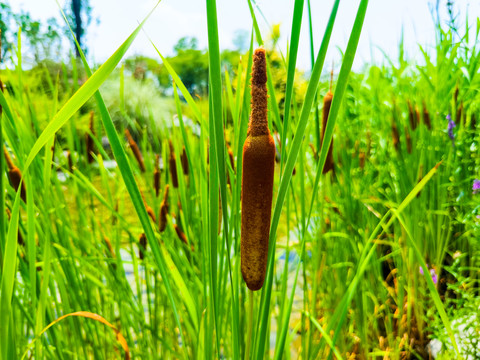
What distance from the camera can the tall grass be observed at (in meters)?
0.42

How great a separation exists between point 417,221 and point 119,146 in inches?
48.4

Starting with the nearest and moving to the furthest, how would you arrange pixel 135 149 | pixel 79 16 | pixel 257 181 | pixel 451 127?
pixel 257 181
pixel 135 149
pixel 451 127
pixel 79 16

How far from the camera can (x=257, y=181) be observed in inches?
14.3

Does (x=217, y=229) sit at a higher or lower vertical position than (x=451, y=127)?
lower

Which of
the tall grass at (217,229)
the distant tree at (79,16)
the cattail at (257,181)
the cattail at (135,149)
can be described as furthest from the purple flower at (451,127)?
the distant tree at (79,16)

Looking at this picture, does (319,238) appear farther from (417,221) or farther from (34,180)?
(34,180)

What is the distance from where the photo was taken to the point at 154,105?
9.91 m

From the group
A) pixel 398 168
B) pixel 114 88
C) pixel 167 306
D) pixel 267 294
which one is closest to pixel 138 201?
pixel 267 294

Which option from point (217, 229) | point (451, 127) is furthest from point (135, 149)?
point (451, 127)

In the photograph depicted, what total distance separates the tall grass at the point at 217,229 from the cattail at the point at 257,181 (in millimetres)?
21

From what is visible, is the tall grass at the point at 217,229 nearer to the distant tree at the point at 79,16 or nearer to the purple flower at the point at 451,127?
the purple flower at the point at 451,127

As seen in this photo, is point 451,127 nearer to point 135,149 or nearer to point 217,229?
point 135,149

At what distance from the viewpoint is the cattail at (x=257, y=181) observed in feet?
1.13

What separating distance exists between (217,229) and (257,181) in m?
0.09
